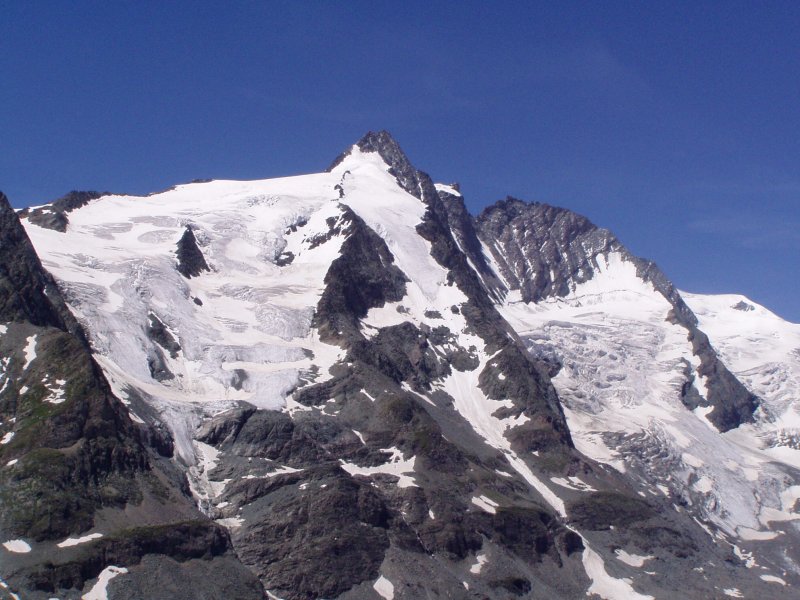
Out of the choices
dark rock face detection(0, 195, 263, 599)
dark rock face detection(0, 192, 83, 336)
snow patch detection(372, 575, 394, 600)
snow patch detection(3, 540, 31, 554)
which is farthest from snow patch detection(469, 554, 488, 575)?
dark rock face detection(0, 192, 83, 336)

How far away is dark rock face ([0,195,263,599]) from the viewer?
4301 inches

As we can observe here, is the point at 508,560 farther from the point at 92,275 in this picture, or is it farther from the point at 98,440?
the point at 92,275

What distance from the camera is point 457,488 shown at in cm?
16025

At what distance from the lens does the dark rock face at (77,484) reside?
109m

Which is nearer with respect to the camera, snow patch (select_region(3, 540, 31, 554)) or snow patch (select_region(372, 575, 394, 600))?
snow patch (select_region(3, 540, 31, 554))

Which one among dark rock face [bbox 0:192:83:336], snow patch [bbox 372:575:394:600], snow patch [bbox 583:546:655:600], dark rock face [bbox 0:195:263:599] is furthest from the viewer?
snow patch [bbox 583:546:655:600]

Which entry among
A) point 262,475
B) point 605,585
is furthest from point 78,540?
point 605,585

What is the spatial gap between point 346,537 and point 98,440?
32763 millimetres

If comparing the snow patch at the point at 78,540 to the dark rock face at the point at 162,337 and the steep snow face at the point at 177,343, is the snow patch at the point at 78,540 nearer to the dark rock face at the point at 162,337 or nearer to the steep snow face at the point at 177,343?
the steep snow face at the point at 177,343

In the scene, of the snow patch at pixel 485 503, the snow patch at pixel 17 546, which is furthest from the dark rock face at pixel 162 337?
the snow patch at pixel 17 546

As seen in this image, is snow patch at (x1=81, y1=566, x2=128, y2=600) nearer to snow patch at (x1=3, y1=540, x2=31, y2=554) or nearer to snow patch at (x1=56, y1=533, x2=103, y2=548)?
snow patch at (x1=56, y1=533, x2=103, y2=548)

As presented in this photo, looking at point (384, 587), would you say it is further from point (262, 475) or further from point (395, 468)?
point (395, 468)

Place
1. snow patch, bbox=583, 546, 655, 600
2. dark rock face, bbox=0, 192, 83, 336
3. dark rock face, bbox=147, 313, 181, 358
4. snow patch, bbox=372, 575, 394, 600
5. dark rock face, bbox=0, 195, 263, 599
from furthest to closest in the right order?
dark rock face, bbox=147, 313, 181, 358 → snow patch, bbox=583, 546, 655, 600 → dark rock face, bbox=0, 192, 83, 336 → snow patch, bbox=372, 575, 394, 600 → dark rock face, bbox=0, 195, 263, 599

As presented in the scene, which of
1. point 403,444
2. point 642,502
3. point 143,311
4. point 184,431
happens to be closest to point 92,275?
point 143,311
